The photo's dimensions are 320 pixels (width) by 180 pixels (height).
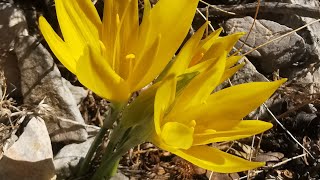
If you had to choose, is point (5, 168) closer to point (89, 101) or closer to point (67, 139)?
point (67, 139)

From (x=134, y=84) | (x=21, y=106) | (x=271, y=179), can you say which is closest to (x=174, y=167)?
(x=271, y=179)

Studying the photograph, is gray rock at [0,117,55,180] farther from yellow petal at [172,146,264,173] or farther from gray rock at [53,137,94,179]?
yellow petal at [172,146,264,173]

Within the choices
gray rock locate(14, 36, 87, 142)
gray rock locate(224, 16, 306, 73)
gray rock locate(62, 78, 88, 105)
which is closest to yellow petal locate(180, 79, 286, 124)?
gray rock locate(14, 36, 87, 142)

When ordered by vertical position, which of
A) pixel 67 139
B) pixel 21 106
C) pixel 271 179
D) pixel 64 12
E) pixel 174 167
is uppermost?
pixel 64 12

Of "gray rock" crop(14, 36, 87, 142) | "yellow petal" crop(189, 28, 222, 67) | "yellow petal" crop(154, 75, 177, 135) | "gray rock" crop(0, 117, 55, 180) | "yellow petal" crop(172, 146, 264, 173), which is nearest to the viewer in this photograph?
"yellow petal" crop(154, 75, 177, 135)

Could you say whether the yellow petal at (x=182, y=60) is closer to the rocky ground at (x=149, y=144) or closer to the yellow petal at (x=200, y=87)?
the yellow petal at (x=200, y=87)
